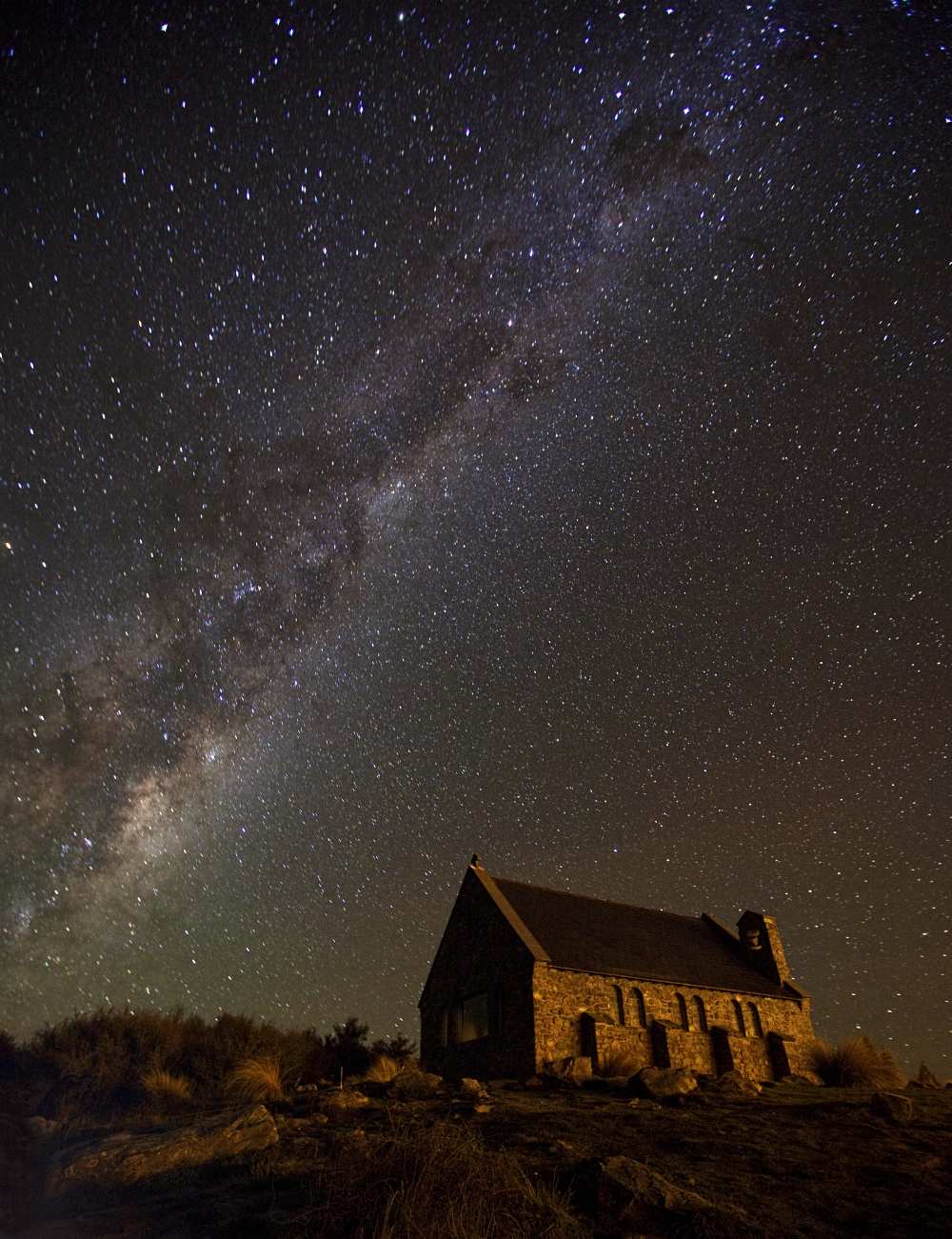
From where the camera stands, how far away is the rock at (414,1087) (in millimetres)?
16078

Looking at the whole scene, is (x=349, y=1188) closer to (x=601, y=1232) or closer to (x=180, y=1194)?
(x=601, y=1232)

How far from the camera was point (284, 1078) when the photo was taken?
23281 mm

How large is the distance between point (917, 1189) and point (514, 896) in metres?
20.6

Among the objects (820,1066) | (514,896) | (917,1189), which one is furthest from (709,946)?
(917,1189)

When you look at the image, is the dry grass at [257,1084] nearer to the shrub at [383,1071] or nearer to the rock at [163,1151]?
the shrub at [383,1071]

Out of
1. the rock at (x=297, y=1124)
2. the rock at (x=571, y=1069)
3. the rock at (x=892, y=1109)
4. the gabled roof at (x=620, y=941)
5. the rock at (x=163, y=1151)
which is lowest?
the rock at (x=163, y=1151)

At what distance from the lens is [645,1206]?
6426 millimetres

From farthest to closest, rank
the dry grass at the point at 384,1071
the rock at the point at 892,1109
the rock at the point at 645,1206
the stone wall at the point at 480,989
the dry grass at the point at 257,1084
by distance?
the stone wall at the point at 480,989
the dry grass at the point at 384,1071
the dry grass at the point at 257,1084
the rock at the point at 892,1109
the rock at the point at 645,1206

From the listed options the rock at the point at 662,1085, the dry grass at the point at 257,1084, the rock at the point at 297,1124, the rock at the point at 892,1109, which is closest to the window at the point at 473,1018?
the dry grass at the point at 257,1084

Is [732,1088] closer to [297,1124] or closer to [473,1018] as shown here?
[297,1124]

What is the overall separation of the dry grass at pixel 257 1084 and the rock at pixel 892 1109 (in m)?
12.2

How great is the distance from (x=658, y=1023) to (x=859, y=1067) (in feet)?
20.5

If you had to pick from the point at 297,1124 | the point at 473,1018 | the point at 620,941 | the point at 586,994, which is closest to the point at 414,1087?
the point at 297,1124

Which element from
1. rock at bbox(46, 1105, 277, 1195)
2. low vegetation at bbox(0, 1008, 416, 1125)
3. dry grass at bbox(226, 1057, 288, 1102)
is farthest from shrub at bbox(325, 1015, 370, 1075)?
rock at bbox(46, 1105, 277, 1195)
